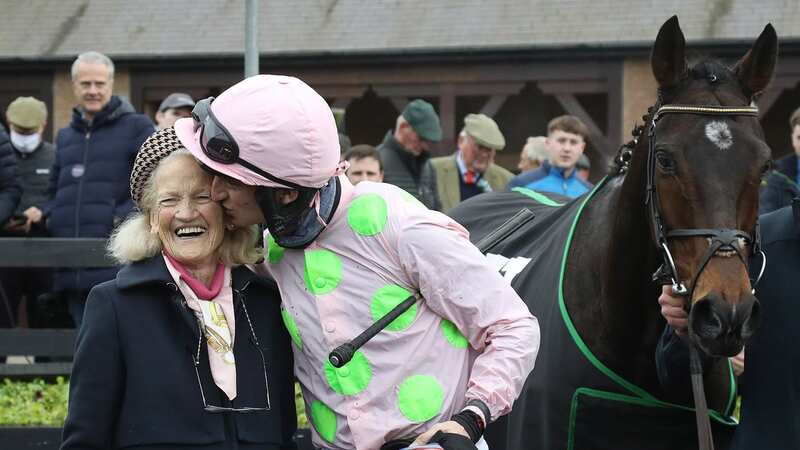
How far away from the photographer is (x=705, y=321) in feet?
10.9

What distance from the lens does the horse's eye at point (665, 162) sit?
12.0 ft

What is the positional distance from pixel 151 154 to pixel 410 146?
203 inches

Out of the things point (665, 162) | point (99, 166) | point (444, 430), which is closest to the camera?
point (444, 430)

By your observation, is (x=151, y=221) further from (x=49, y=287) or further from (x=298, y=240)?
(x=49, y=287)

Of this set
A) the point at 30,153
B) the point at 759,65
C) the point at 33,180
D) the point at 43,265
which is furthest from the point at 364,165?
the point at 759,65

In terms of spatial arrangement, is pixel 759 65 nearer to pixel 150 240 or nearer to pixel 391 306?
pixel 391 306

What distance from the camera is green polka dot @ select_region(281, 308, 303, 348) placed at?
3.11 metres

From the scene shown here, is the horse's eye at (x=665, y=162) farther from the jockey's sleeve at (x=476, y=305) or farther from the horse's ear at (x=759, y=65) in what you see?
the jockey's sleeve at (x=476, y=305)

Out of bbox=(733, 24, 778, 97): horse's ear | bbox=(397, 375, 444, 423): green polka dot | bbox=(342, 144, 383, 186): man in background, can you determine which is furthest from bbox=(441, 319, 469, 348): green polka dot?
bbox=(342, 144, 383, 186): man in background

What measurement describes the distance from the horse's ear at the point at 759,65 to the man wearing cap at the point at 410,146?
172 inches

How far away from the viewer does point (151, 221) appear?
3158mm

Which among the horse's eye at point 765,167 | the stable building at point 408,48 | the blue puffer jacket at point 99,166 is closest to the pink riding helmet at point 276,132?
the horse's eye at point 765,167

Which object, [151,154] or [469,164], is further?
[469,164]

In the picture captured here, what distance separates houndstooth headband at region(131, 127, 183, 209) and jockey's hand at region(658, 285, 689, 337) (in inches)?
56.4
